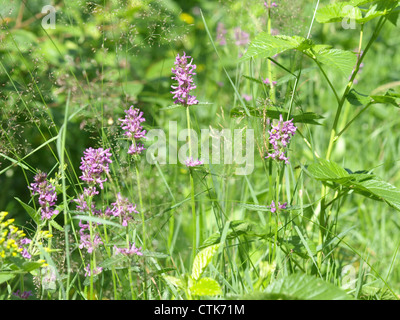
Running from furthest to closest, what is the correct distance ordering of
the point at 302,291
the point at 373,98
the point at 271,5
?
the point at 271,5
the point at 373,98
the point at 302,291

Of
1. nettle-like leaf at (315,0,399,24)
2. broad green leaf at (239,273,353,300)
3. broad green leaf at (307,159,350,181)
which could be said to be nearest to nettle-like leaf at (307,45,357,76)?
nettle-like leaf at (315,0,399,24)

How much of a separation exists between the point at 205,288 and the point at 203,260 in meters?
0.07

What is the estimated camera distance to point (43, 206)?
1200 millimetres

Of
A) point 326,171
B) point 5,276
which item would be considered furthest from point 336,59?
point 5,276

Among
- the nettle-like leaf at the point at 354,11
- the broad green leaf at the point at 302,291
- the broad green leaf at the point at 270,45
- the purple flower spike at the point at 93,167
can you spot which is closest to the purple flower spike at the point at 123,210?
the purple flower spike at the point at 93,167

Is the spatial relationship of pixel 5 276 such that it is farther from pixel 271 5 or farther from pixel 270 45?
pixel 271 5

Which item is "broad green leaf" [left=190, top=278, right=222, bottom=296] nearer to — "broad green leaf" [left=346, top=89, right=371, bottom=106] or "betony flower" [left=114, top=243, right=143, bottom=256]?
"betony flower" [left=114, top=243, right=143, bottom=256]

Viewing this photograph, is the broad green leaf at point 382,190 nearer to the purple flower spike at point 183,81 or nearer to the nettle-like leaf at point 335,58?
the nettle-like leaf at point 335,58

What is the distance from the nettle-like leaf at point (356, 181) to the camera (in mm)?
1106

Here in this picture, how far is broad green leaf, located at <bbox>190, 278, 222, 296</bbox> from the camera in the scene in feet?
3.45

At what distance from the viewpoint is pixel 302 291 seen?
1.00 m

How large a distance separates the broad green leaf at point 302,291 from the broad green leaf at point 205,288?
0.07 meters
